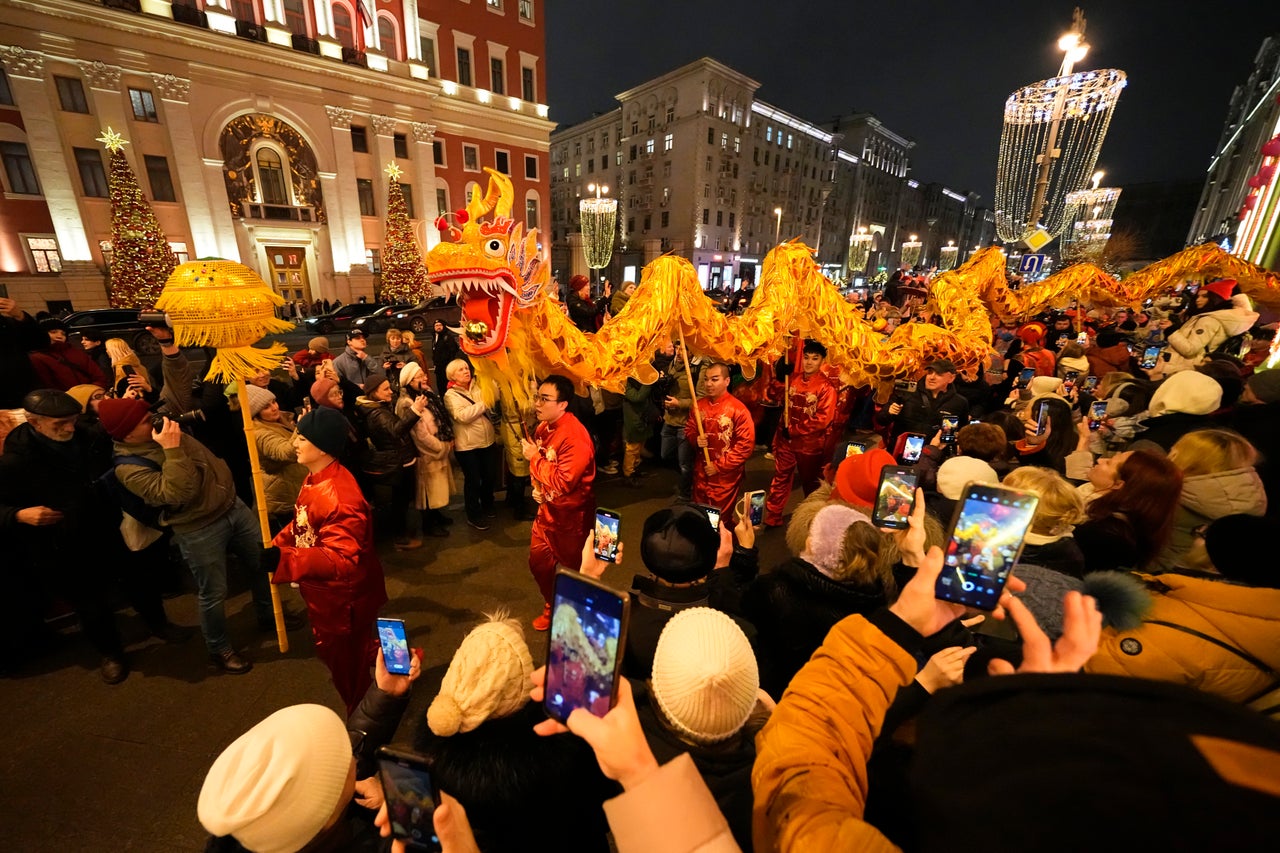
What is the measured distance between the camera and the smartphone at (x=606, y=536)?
2.46 m

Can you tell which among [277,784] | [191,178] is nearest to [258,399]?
[277,784]

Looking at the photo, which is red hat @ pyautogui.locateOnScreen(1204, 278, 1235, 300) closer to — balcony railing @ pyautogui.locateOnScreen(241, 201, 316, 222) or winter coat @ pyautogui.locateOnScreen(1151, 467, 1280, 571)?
winter coat @ pyautogui.locateOnScreen(1151, 467, 1280, 571)

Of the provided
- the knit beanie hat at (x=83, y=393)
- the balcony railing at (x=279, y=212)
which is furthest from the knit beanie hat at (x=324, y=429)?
the balcony railing at (x=279, y=212)

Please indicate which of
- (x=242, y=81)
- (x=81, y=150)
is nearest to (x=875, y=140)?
(x=242, y=81)

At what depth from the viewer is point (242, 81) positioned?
18797mm

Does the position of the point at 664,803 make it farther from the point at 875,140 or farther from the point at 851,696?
the point at 875,140

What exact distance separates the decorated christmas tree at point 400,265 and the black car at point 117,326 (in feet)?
27.0

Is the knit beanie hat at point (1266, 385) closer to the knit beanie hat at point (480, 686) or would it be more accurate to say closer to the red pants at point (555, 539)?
the red pants at point (555, 539)

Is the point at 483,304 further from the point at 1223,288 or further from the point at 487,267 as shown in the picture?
the point at 1223,288

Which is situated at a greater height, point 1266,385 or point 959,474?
point 1266,385

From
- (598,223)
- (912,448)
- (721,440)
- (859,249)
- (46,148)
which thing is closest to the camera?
(912,448)

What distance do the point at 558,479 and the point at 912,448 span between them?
2711 millimetres

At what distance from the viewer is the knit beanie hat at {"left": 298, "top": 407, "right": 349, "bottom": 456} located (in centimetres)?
257

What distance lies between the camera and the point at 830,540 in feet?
6.48
